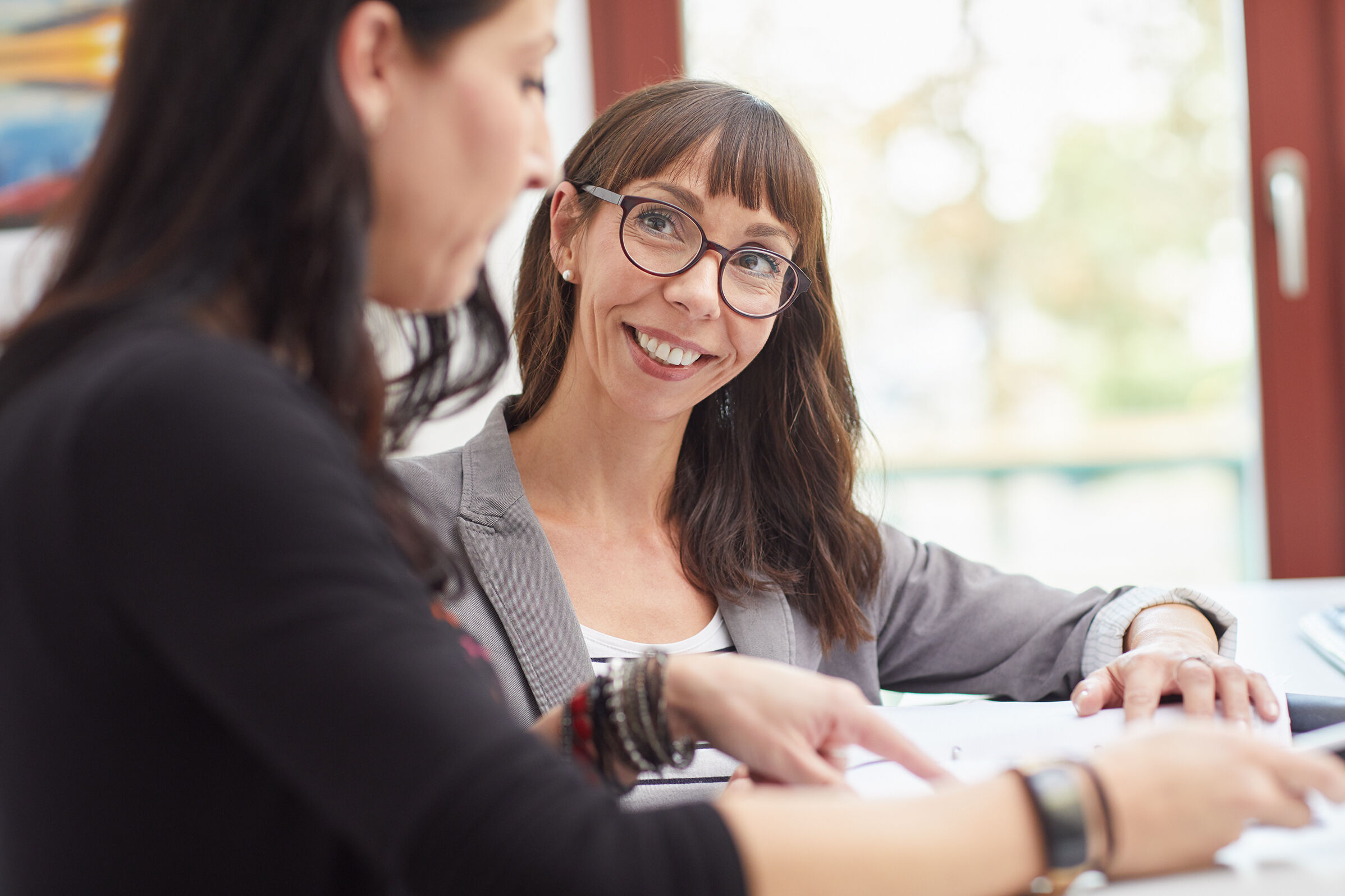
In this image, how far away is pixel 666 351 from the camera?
1.33 metres

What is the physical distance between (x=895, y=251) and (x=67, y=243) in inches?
76.9

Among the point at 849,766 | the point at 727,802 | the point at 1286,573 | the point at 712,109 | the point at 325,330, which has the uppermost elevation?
the point at 712,109

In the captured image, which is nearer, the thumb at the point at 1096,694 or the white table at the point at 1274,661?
the white table at the point at 1274,661

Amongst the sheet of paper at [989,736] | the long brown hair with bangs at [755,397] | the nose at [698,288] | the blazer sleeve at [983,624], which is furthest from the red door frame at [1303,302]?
the nose at [698,288]

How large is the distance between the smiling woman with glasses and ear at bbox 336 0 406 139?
2.19ft

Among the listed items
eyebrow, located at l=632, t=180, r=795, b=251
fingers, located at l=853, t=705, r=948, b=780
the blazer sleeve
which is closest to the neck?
eyebrow, located at l=632, t=180, r=795, b=251

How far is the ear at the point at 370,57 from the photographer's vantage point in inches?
24.5

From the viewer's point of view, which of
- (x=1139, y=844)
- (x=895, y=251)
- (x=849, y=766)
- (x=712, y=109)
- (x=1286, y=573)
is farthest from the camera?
(x=895, y=251)

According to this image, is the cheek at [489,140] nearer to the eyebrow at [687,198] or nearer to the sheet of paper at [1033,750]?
the sheet of paper at [1033,750]

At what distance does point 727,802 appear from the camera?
59 cm

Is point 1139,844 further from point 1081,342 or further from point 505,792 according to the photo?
point 1081,342

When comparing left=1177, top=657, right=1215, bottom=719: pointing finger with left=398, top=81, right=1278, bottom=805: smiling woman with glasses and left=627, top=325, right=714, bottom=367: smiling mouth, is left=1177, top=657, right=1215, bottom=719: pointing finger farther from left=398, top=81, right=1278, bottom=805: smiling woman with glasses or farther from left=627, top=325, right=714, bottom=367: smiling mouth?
left=627, top=325, right=714, bottom=367: smiling mouth

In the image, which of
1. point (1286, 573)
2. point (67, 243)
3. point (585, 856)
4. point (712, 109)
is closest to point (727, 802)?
point (585, 856)

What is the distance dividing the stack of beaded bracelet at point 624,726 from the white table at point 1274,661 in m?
0.31
